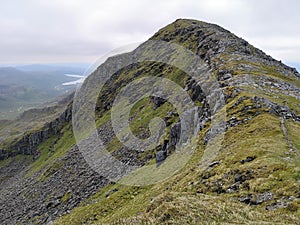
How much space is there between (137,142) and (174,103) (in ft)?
44.3

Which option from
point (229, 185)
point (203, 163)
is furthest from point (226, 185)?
point (203, 163)

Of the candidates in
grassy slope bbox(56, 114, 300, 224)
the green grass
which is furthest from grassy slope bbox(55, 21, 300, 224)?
the green grass

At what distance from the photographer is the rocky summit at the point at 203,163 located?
2127cm

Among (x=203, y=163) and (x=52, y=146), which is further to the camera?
(x=52, y=146)

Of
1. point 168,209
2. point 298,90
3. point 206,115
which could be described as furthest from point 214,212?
point 298,90

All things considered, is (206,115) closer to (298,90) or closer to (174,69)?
(298,90)

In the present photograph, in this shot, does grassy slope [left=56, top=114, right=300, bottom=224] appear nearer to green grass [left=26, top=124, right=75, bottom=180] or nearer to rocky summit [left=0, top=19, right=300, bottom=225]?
rocky summit [left=0, top=19, right=300, bottom=225]

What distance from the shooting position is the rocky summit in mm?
21266

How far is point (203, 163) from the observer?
34.7 metres

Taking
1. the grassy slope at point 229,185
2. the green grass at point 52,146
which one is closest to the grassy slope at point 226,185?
the grassy slope at point 229,185

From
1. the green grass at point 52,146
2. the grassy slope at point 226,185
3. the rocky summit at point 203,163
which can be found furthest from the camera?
the green grass at point 52,146

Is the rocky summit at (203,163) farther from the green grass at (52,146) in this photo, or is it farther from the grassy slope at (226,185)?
the green grass at (52,146)

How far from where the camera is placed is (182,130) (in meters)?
50.3

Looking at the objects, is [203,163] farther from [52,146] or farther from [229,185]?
[52,146]
